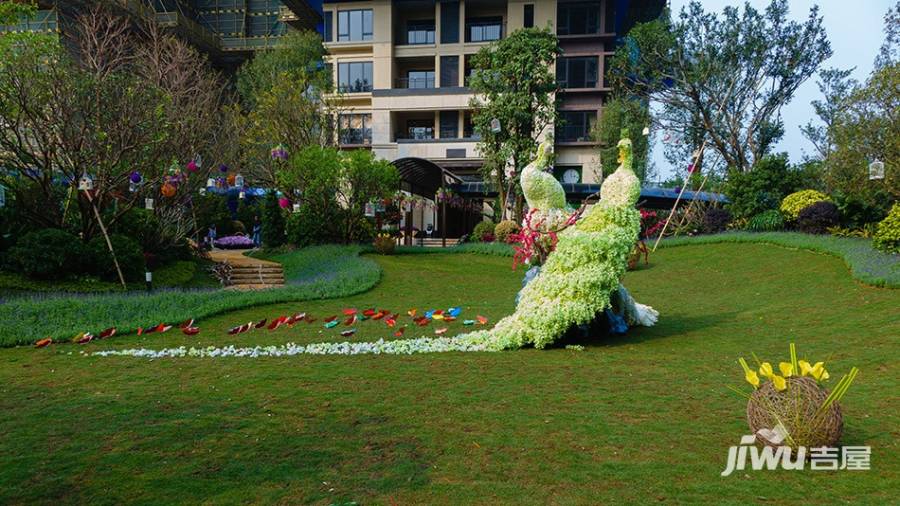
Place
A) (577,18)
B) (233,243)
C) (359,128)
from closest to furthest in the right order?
(233,243)
(577,18)
(359,128)

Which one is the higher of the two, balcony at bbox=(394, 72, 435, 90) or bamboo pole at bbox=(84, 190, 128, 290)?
balcony at bbox=(394, 72, 435, 90)

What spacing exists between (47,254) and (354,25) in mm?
31161

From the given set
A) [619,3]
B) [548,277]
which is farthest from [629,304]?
[619,3]

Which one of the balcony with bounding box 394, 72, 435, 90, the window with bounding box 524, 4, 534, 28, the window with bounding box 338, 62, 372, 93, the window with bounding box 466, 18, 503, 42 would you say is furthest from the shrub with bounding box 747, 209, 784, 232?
the window with bounding box 338, 62, 372, 93

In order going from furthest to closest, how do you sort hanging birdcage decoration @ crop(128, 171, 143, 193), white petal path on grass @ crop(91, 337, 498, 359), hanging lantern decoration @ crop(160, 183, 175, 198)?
hanging lantern decoration @ crop(160, 183, 175, 198)
hanging birdcage decoration @ crop(128, 171, 143, 193)
white petal path on grass @ crop(91, 337, 498, 359)

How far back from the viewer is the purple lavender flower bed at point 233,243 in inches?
1073

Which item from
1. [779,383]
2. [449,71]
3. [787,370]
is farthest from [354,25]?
[779,383]

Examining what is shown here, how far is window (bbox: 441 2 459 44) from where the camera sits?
129 ft

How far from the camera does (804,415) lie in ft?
12.0

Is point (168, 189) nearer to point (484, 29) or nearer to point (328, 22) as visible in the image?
point (328, 22)

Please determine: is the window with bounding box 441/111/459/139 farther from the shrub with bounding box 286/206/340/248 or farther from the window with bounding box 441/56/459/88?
the shrub with bounding box 286/206/340/248

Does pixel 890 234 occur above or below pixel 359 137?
below

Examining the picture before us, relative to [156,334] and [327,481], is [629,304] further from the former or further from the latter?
[156,334]

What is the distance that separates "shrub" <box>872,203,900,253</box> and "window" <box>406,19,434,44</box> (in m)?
32.8
